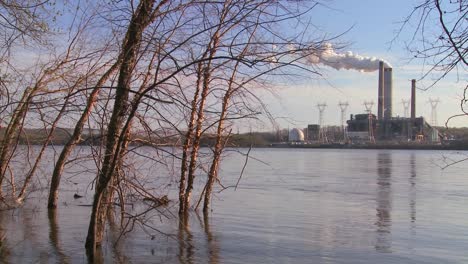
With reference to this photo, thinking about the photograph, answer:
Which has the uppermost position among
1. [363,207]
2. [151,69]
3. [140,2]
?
[140,2]

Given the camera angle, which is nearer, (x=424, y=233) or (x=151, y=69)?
(x=151, y=69)

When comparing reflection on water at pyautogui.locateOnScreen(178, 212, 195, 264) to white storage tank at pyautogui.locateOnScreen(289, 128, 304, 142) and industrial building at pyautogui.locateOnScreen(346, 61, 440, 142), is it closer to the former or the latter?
industrial building at pyautogui.locateOnScreen(346, 61, 440, 142)

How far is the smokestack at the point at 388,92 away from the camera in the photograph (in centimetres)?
15500

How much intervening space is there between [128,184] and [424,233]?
10.1 metres

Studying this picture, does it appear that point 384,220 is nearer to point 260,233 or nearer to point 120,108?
point 260,233

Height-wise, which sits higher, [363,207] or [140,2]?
[140,2]

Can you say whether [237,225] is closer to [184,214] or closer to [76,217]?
[184,214]

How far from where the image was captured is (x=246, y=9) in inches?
333

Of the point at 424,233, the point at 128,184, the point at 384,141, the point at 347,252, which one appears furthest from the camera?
the point at 384,141

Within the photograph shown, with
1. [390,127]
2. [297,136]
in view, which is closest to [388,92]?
[390,127]

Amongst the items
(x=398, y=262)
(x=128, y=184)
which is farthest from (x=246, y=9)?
(x=398, y=262)

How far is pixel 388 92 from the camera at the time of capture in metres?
162

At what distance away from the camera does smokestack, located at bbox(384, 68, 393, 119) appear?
15500 cm

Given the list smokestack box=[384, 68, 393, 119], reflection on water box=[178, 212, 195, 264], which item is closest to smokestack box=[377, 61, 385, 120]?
smokestack box=[384, 68, 393, 119]
